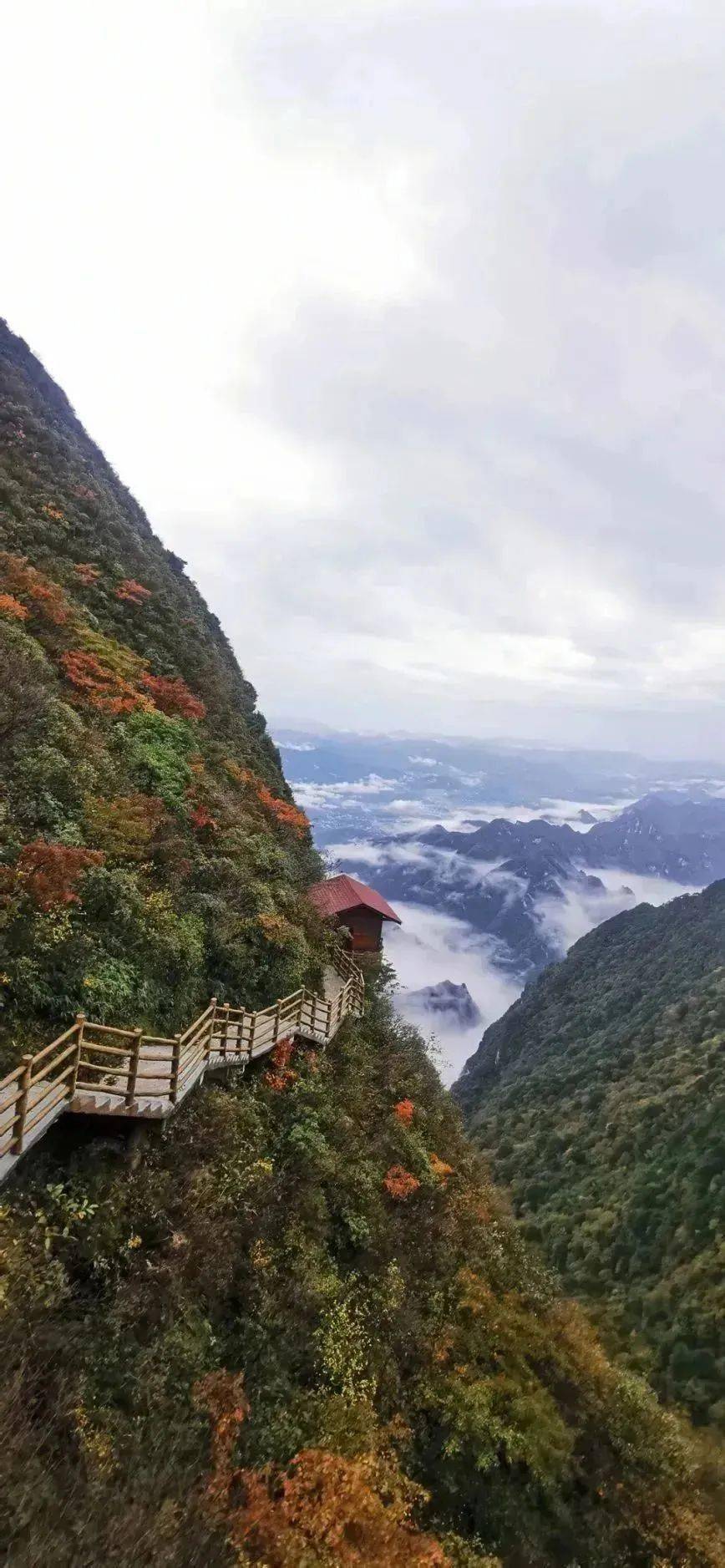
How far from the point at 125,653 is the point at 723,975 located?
67562mm

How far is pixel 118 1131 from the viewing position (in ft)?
36.5

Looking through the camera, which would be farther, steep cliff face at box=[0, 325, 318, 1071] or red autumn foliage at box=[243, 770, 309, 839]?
red autumn foliage at box=[243, 770, 309, 839]

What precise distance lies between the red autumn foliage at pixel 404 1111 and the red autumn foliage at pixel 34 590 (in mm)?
20324

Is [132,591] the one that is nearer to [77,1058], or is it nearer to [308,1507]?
[77,1058]

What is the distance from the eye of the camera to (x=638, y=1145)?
4253 centimetres

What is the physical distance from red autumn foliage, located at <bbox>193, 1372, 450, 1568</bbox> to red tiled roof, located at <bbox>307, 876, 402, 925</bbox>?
15.6m

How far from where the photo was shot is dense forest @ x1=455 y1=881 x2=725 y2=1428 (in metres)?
27.9

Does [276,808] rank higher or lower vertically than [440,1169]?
higher

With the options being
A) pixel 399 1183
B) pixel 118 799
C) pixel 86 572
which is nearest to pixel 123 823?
pixel 118 799

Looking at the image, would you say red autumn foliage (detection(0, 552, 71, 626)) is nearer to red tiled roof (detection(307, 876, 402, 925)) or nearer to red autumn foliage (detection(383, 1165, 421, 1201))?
red tiled roof (detection(307, 876, 402, 925))

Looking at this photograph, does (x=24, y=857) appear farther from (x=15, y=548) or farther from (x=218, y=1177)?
(x=15, y=548)

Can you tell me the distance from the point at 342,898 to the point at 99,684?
41.0 feet

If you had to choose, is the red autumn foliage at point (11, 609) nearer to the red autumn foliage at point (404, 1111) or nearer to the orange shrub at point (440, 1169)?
the red autumn foliage at point (404, 1111)

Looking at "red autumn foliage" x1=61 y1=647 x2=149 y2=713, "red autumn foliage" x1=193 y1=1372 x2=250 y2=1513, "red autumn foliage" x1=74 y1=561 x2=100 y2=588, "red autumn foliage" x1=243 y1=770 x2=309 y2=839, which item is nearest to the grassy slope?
"red autumn foliage" x1=193 y1=1372 x2=250 y2=1513
